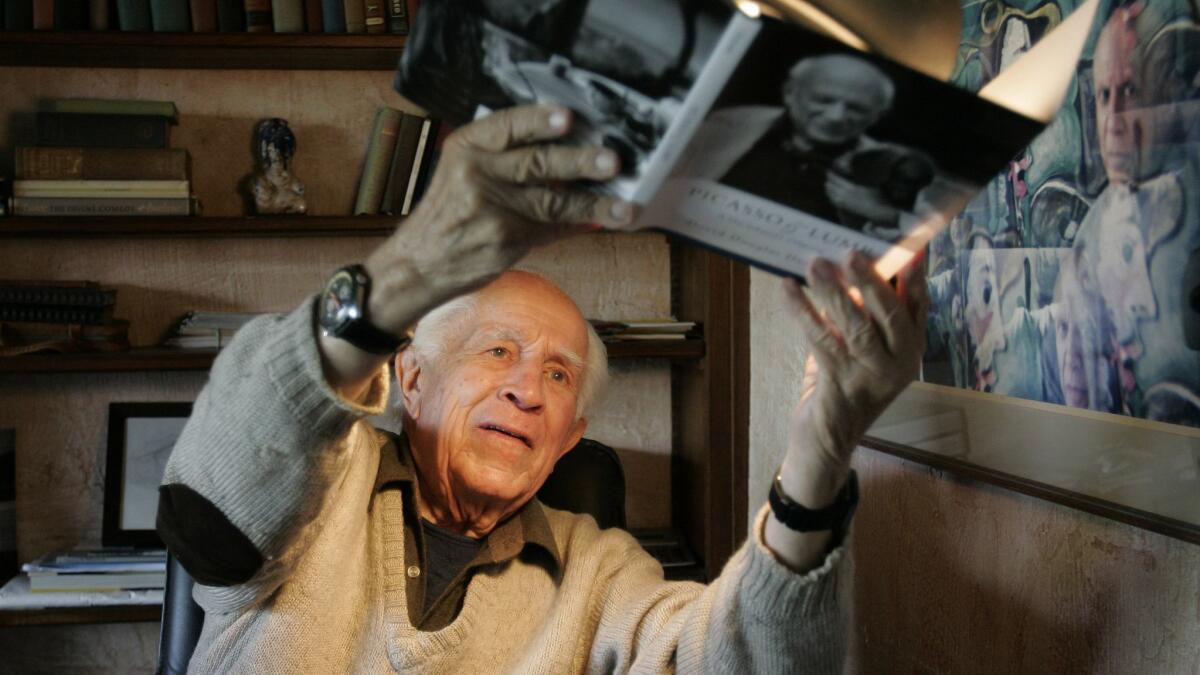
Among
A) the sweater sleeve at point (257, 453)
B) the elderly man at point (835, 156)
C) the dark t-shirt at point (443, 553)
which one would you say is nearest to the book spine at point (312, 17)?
the dark t-shirt at point (443, 553)

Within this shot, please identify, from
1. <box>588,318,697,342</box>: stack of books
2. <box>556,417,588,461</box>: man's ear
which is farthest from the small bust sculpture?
<box>556,417,588,461</box>: man's ear

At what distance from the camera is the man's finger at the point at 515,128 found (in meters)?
0.77

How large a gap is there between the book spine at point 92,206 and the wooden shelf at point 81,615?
851 millimetres

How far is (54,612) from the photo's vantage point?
2.25m

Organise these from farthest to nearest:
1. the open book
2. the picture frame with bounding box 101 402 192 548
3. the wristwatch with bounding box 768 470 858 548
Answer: the picture frame with bounding box 101 402 192 548 → the wristwatch with bounding box 768 470 858 548 → the open book

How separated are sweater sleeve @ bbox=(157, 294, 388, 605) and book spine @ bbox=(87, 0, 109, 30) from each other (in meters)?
1.47

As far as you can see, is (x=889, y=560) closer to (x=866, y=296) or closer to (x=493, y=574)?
(x=493, y=574)

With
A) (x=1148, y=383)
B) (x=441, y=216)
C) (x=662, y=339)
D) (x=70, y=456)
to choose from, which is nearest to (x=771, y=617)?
(x=1148, y=383)

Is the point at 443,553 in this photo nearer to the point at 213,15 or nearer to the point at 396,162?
the point at 396,162

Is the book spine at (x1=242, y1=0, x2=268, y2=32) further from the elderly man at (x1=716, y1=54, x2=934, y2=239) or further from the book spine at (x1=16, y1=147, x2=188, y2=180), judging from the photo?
the elderly man at (x1=716, y1=54, x2=934, y2=239)

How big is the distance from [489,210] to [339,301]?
0.21 meters

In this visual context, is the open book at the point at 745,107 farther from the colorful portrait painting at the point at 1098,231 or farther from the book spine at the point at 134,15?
the book spine at the point at 134,15

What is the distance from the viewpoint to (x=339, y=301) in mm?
976

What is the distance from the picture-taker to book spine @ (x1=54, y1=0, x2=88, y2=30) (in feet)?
7.18
